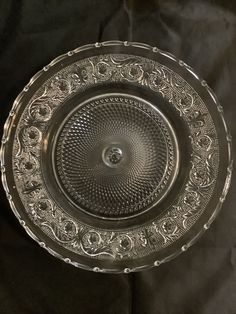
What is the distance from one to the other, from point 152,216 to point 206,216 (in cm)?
8

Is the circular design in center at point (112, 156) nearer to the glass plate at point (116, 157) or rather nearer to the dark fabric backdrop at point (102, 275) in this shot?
the glass plate at point (116, 157)

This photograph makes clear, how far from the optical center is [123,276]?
32.7 inches

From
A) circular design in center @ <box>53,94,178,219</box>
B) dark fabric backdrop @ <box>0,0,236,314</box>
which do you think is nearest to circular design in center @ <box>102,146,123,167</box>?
circular design in center @ <box>53,94,178,219</box>

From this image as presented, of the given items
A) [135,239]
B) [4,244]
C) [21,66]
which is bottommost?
[4,244]

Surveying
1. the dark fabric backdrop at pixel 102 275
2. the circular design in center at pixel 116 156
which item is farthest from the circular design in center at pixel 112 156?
the dark fabric backdrop at pixel 102 275

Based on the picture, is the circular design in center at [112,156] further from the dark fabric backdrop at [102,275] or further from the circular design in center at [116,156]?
the dark fabric backdrop at [102,275]

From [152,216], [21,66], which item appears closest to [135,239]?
[152,216]

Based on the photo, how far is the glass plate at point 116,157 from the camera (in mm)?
793

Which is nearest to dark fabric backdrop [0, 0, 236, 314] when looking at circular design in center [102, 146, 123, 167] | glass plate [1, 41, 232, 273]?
glass plate [1, 41, 232, 273]

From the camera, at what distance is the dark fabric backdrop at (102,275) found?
825 mm

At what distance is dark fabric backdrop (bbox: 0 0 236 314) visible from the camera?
0.83m

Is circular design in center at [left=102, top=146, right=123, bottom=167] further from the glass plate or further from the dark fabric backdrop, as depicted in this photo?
the dark fabric backdrop

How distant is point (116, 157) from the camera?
84 cm

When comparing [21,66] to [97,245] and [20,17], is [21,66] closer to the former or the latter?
[20,17]
